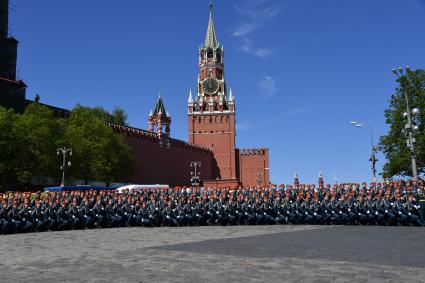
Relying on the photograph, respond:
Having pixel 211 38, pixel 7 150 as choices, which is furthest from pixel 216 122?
pixel 7 150

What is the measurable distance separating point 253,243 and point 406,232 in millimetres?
5504

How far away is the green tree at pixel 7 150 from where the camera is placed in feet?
119

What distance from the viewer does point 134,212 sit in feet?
61.8

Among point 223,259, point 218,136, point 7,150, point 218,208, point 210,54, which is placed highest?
point 210,54

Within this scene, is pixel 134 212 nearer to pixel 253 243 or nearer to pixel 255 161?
pixel 253 243

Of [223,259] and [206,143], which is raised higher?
[206,143]

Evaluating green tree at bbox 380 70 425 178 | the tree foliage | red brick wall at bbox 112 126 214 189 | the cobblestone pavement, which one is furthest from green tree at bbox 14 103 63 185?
green tree at bbox 380 70 425 178

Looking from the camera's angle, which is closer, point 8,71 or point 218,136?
point 8,71

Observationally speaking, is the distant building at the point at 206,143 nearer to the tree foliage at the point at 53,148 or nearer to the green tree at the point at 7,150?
the tree foliage at the point at 53,148

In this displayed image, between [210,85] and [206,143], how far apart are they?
13684 mm

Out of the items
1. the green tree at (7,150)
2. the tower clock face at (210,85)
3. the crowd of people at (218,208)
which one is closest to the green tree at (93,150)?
the green tree at (7,150)

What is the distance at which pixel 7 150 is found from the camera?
122 ft

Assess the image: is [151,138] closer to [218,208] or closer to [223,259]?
[218,208]

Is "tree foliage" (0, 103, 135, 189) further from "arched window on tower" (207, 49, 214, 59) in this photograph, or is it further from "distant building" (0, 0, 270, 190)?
"arched window on tower" (207, 49, 214, 59)
